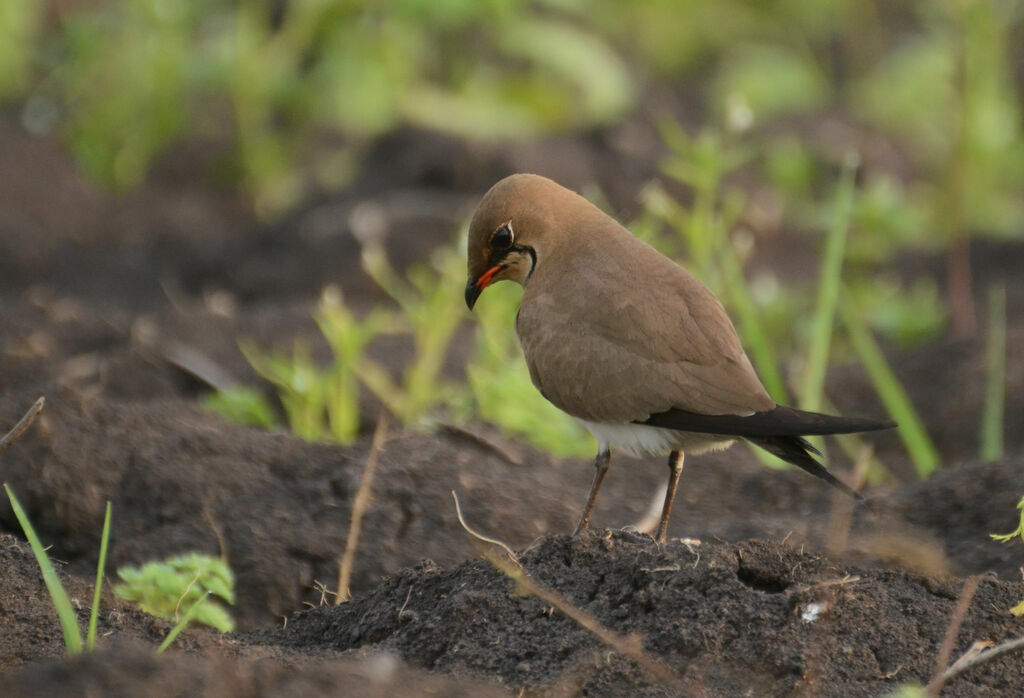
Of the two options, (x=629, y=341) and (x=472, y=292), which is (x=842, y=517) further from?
(x=472, y=292)

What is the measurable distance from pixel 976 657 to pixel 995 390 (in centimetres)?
251

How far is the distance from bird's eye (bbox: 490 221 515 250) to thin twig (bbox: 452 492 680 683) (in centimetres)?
117

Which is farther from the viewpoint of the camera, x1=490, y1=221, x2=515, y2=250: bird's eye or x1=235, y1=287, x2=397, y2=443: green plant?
x1=235, y1=287, x2=397, y2=443: green plant

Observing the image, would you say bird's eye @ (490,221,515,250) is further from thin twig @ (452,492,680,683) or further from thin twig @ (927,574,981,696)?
thin twig @ (927,574,981,696)

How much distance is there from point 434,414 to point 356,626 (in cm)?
215

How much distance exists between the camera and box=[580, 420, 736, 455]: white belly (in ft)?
11.6

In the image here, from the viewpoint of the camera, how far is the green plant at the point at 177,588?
131 inches

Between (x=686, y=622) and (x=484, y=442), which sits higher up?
(x=686, y=622)

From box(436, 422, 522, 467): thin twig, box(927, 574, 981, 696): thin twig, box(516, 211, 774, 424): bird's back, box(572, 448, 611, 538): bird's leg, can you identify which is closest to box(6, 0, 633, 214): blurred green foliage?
box(436, 422, 522, 467): thin twig

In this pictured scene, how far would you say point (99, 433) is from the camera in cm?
432

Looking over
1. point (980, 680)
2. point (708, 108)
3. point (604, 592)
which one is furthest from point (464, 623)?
point (708, 108)

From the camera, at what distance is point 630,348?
360 cm

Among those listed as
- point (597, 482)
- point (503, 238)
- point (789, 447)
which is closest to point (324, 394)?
point (503, 238)

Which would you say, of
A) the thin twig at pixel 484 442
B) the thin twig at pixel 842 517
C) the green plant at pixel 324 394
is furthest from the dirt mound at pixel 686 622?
the green plant at pixel 324 394
